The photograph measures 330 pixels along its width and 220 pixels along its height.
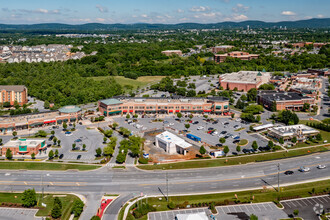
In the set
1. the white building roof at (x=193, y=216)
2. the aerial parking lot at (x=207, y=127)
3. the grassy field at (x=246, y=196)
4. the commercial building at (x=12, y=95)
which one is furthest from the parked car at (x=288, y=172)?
the commercial building at (x=12, y=95)

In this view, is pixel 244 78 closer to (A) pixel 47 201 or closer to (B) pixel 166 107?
(B) pixel 166 107

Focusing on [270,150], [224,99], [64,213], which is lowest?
[64,213]

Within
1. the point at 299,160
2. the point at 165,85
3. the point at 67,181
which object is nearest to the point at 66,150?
the point at 67,181

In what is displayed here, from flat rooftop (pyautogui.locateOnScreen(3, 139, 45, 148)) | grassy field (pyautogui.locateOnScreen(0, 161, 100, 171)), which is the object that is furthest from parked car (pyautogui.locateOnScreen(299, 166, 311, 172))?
flat rooftop (pyautogui.locateOnScreen(3, 139, 45, 148))

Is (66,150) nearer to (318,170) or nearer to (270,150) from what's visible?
(270,150)

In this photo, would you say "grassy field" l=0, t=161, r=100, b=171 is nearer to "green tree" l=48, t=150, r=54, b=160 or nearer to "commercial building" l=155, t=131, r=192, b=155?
"green tree" l=48, t=150, r=54, b=160

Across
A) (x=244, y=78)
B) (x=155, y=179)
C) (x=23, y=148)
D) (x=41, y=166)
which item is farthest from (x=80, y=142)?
(x=244, y=78)
